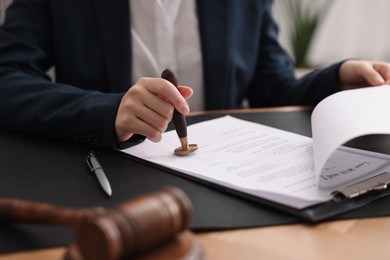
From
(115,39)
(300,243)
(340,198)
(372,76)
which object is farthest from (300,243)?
(115,39)

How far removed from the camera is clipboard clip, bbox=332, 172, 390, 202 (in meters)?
0.58

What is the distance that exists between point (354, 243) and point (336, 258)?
0.14ft

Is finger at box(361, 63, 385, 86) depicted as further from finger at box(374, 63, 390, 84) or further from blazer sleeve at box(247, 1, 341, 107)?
blazer sleeve at box(247, 1, 341, 107)

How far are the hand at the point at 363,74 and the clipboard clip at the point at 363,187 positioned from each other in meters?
0.38

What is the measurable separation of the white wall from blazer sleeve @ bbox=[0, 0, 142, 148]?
178 cm

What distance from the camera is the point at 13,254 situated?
1.51ft

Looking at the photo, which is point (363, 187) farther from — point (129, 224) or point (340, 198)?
point (129, 224)

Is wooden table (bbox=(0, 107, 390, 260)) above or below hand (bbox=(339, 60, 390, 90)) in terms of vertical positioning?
below

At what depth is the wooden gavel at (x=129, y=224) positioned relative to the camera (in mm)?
347

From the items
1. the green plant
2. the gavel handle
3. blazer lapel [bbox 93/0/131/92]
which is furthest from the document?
the green plant

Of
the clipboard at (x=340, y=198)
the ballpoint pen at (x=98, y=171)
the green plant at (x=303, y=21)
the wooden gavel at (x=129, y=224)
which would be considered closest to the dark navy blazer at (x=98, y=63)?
the ballpoint pen at (x=98, y=171)

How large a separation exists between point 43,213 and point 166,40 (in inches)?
34.0

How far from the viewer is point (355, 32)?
252 centimetres

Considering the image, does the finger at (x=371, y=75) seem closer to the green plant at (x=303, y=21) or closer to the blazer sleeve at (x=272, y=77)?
the blazer sleeve at (x=272, y=77)
